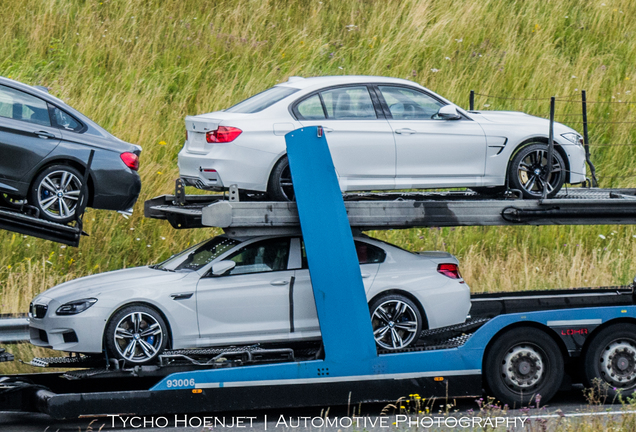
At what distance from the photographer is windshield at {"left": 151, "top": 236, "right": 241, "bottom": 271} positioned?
7793mm

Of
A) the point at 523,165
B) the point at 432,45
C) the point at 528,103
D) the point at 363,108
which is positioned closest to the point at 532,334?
the point at 523,165

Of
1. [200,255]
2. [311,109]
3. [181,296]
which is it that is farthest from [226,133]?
[181,296]

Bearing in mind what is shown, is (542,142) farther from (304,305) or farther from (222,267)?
(222,267)

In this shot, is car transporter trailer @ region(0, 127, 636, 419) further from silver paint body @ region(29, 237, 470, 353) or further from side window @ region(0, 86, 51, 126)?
side window @ region(0, 86, 51, 126)

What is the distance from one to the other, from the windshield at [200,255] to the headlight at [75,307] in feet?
3.04

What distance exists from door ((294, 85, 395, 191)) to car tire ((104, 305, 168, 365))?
89.0 inches

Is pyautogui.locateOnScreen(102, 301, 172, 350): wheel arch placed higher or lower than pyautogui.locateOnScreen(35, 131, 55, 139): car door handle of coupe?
lower

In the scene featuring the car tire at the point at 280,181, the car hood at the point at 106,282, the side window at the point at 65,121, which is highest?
the side window at the point at 65,121

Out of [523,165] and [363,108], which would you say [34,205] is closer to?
[363,108]

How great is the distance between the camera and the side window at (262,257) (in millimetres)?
7691

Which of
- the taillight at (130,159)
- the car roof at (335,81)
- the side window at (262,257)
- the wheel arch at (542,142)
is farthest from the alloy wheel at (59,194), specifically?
the wheel arch at (542,142)

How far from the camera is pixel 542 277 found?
12992 mm

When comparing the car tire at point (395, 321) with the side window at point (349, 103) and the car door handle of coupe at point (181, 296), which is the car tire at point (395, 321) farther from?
the side window at point (349, 103)

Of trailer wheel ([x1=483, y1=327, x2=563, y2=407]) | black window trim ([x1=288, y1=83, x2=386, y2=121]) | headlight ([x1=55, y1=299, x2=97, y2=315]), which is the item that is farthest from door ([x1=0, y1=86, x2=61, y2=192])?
trailer wheel ([x1=483, y1=327, x2=563, y2=407])
